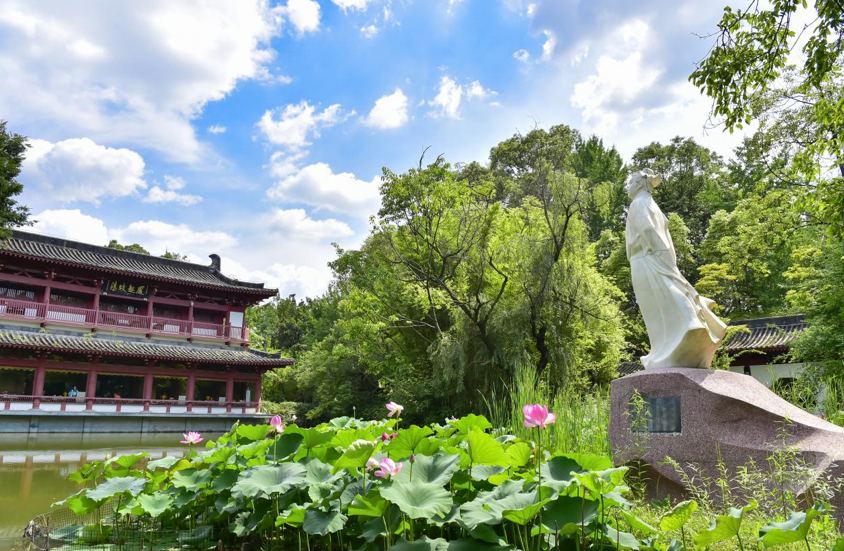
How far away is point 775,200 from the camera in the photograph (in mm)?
9602

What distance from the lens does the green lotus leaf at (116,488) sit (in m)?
2.99

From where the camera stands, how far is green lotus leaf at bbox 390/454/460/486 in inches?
87.2

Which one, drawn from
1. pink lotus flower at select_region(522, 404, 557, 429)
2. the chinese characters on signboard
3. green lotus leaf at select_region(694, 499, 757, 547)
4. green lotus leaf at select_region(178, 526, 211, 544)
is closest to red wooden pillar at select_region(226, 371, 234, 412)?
the chinese characters on signboard

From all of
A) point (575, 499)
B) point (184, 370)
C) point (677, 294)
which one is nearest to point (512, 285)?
point (677, 294)

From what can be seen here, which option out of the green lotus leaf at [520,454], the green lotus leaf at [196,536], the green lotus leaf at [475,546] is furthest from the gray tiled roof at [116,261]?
the green lotus leaf at [475,546]

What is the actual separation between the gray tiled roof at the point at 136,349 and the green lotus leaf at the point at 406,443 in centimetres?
1671

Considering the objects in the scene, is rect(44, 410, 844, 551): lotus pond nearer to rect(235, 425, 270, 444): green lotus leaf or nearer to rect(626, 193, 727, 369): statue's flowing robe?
rect(235, 425, 270, 444): green lotus leaf

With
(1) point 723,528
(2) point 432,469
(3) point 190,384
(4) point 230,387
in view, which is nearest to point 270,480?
(2) point 432,469

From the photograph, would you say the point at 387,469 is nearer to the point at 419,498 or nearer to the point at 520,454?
the point at 419,498

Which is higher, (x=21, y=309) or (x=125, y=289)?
(x=125, y=289)

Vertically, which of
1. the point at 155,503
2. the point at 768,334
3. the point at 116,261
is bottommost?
the point at 155,503

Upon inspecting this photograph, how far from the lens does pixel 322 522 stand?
7.68ft

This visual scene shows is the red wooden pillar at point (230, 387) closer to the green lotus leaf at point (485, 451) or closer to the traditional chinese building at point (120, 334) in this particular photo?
the traditional chinese building at point (120, 334)

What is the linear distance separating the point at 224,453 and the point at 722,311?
1872 cm
